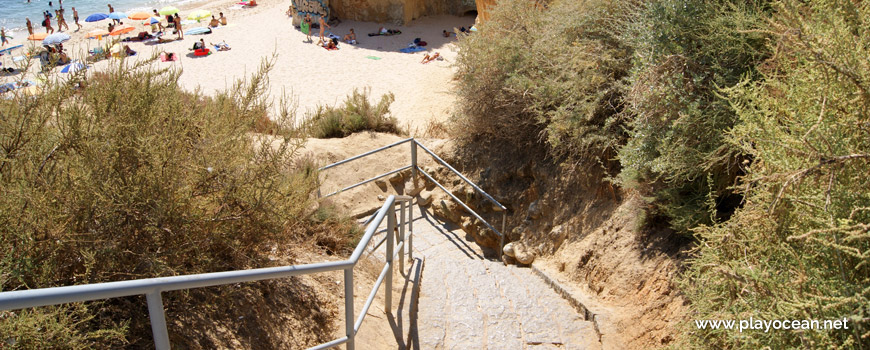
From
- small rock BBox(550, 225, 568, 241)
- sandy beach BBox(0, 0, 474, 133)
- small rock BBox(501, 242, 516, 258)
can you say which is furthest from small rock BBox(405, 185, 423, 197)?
sandy beach BBox(0, 0, 474, 133)

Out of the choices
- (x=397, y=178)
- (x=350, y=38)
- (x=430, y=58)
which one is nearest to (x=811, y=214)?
(x=397, y=178)

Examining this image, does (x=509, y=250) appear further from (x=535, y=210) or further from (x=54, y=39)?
(x=54, y=39)

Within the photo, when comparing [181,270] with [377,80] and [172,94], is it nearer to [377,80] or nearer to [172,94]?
[172,94]

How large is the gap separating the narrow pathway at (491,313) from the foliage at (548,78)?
2.02 meters

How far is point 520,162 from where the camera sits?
8211 mm

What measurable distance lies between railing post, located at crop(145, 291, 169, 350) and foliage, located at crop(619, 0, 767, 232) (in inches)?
150

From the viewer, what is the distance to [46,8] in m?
35.6

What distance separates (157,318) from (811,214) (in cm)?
287

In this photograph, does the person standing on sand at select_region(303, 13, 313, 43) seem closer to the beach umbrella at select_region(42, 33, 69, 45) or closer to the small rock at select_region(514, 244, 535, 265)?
the beach umbrella at select_region(42, 33, 69, 45)

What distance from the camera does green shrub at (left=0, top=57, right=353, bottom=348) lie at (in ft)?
8.30

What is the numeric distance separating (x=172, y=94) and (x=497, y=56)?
5535mm

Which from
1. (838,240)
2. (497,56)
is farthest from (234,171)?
(497,56)

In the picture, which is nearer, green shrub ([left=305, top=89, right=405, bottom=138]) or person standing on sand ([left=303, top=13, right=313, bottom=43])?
green shrub ([left=305, top=89, right=405, bottom=138])

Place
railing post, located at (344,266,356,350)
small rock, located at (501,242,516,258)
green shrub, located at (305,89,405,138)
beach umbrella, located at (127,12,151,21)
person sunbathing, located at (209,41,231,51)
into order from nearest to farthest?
railing post, located at (344,266,356,350), small rock, located at (501,242,516,258), green shrub, located at (305,89,405,138), person sunbathing, located at (209,41,231,51), beach umbrella, located at (127,12,151,21)
